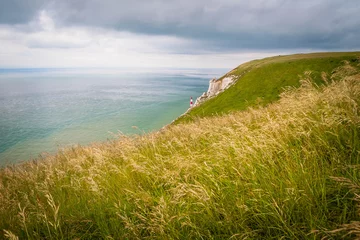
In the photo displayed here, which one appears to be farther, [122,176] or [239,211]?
[122,176]

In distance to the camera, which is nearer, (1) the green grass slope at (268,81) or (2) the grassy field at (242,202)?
(2) the grassy field at (242,202)

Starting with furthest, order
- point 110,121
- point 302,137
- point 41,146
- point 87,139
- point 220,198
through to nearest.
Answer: point 110,121 < point 87,139 < point 41,146 < point 302,137 < point 220,198

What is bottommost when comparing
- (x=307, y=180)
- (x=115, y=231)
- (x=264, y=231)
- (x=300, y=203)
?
(x=115, y=231)

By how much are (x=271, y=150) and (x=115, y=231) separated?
290 centimetres

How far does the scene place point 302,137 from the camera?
13.0ft

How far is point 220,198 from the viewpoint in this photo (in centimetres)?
294

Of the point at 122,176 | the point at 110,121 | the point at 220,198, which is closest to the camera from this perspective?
the point at 220,198

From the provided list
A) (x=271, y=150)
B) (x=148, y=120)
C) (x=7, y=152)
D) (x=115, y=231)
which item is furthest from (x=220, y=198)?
(x=148, y=120)

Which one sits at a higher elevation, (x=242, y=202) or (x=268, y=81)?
(x=268, y=81)

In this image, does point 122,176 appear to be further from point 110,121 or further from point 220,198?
point 110,121

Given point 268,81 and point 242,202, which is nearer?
point 242,202

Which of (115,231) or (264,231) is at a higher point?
(264,231)

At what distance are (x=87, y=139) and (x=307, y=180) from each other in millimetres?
43609

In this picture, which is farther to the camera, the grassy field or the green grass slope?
the green grass slope
